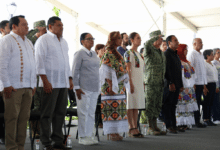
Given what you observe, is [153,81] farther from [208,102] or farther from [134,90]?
[208,102]

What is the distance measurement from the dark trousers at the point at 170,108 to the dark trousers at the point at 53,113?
7.05ft

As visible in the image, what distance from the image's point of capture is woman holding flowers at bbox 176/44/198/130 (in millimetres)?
5598

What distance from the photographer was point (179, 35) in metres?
16.3

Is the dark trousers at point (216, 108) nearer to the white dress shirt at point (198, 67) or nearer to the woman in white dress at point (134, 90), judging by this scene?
the white dress shirt at point (198, 67)

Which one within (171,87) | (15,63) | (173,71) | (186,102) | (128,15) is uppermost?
(128,15)

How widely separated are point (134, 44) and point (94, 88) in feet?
3.69

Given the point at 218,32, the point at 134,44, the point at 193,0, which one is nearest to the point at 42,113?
the point at 134,44

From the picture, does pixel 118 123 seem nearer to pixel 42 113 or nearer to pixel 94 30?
pixel 42 113

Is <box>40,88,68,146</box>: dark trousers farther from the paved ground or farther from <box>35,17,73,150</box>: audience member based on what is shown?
the paved ground

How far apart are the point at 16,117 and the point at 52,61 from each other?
754 millimetres

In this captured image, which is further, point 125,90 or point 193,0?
point 193,0

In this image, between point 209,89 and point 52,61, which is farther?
point 209,89

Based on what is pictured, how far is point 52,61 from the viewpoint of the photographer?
3402mm

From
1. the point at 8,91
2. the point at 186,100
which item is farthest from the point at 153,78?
the point at 8,91
